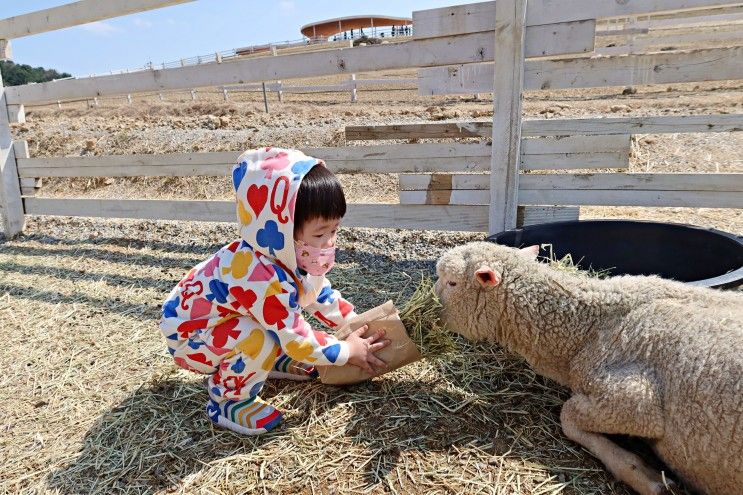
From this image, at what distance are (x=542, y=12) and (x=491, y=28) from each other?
0.39 metres

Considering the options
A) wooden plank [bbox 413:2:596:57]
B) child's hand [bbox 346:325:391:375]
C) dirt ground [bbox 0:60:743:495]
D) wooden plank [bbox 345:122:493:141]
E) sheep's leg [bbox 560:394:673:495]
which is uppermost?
wooden plank [bbox 413:2:596:57]

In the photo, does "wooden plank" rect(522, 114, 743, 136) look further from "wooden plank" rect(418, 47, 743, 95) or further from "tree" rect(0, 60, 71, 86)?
"tree" rect(0, 60, 71, 86)

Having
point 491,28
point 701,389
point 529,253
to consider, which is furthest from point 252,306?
point 491,28

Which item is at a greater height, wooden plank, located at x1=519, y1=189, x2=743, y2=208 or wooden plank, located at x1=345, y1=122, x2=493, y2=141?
wooden plank, located at x1=345, y1=122, x2=493, y2=141

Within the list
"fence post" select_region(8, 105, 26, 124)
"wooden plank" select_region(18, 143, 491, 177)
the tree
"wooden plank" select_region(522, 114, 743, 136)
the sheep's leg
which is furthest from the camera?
the tree

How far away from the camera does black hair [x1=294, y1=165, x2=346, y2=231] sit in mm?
2285

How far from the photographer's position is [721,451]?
1876 mm

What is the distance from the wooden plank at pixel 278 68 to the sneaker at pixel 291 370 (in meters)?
2.74

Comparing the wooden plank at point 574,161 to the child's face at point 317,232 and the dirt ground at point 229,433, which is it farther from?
the child's face at point 317,232

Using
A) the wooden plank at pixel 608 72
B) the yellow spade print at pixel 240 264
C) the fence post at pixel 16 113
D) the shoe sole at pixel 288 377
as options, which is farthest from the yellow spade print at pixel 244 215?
the fence post at pixel 16 113

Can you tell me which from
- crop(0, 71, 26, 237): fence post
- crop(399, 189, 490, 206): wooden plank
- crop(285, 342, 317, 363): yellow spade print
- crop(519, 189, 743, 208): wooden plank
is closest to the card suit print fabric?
crop(285, 342, 317, 363): yellow spade print

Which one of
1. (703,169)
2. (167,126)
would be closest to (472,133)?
(703,169)

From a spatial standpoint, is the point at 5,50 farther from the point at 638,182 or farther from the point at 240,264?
the point at 638,182

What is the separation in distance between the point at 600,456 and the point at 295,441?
1352mm
